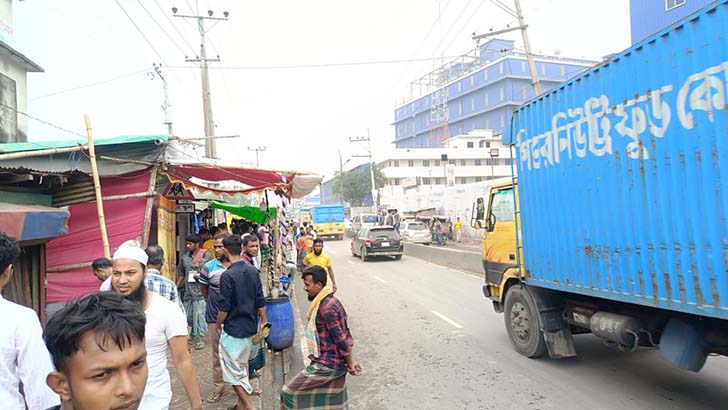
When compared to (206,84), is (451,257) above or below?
below

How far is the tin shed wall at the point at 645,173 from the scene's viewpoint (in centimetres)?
323

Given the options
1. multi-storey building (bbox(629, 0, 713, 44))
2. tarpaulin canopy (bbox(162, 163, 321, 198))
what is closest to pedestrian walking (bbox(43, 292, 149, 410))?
tarpaulin canopy (bbox(162, 163, 321, 198))

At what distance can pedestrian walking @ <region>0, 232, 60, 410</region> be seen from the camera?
1.94 meters

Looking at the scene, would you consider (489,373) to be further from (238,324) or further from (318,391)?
(238,324)

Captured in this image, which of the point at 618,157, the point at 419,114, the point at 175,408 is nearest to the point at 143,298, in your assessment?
the point at 175,408

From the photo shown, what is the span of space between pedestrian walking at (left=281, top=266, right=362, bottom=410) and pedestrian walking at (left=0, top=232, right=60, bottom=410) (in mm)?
1839

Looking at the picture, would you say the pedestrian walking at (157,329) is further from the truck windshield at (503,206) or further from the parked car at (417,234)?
the parked car at (417,234)

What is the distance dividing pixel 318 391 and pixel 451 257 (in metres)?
13.4

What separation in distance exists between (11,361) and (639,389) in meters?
5.51

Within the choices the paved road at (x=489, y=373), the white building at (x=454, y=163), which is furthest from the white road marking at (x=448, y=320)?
the white building at (x=454, y=163)

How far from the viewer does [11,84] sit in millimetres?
11242

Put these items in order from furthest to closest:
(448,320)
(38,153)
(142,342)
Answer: (448,320) < (38,153) < (142,342)

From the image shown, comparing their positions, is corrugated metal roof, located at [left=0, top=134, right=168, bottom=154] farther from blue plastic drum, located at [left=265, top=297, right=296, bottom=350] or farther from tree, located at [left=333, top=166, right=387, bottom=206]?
tree, located at [left=333, top=166, right=387, bottom=206]

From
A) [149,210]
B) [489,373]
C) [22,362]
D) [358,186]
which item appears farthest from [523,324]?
[358,186]
